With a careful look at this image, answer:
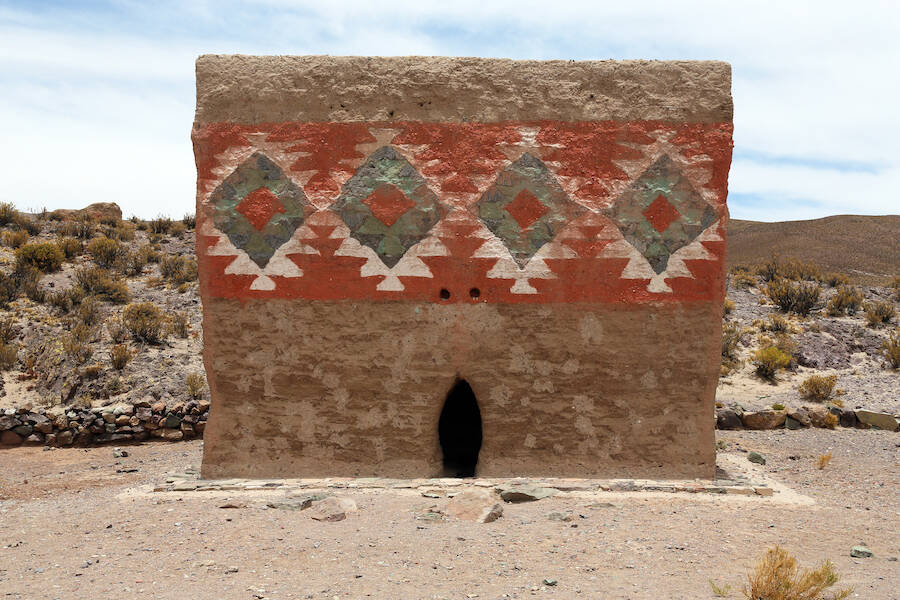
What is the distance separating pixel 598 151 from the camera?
6852 mm

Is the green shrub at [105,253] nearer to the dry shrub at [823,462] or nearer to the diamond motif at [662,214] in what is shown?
the diamond motif at [662,214]

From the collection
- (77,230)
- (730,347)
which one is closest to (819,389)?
(730,347)

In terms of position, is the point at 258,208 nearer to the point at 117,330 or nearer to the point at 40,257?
the point at 117,330

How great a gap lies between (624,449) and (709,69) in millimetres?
3510

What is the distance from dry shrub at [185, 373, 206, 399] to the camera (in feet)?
41.1

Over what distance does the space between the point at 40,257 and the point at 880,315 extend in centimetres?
1953

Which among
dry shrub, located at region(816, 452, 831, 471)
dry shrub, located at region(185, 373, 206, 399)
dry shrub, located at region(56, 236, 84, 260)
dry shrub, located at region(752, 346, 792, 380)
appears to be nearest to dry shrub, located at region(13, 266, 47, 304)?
dry shrub, located at region(56, 236, 84, 260)

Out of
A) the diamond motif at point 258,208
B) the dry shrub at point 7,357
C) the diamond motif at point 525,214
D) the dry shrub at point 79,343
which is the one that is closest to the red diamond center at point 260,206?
the diamond motif at point 258,208

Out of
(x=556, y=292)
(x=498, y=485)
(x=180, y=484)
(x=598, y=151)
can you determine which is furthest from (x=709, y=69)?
(x=180, y=484)

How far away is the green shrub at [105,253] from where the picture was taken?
61.3ft

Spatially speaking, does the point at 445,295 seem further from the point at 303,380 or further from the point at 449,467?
the point at 449,467

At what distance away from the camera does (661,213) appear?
22.4 feet

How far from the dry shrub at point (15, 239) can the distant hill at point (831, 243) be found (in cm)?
2995

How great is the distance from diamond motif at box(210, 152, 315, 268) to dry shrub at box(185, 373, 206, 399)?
20.7ft
